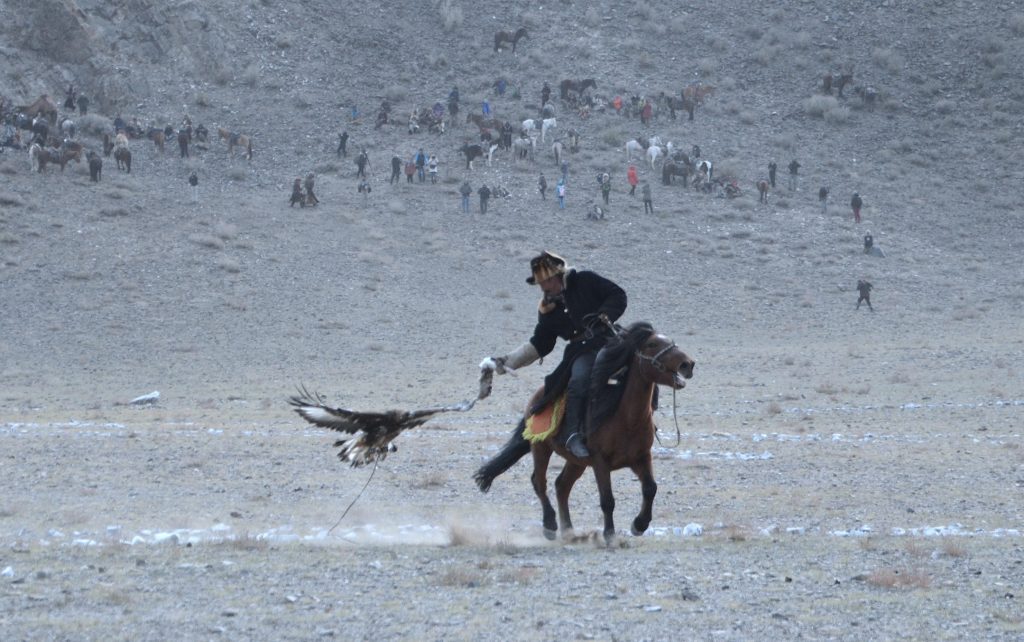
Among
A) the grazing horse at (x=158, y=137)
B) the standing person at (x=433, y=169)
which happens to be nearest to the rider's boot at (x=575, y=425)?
the standing person at (x=433, y=169)

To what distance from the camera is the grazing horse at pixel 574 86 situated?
2156 inches

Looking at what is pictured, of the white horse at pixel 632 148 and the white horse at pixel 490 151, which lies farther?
the white horse at pixel 632 148

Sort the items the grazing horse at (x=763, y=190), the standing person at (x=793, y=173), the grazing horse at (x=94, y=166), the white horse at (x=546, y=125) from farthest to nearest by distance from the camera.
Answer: the white horse at (x=546, y=125) < the standing person at (x=793, y=173) < the grazing horse at (x=763, y=190) < the grazing horse at (x=94, y=166)

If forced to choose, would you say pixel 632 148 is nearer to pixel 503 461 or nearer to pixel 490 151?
pixel 490 151

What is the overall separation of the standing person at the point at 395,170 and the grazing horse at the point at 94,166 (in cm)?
918

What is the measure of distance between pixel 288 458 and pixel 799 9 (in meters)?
52.8

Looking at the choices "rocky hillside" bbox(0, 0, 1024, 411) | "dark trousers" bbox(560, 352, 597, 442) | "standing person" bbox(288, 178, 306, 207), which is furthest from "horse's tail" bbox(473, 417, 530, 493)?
"standing person" bbox(288, 178, 306, 207)

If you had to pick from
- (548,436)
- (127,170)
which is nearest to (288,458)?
(548,436)

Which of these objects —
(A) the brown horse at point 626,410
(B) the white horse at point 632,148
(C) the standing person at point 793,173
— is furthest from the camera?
(B) the white horse at point 632,148

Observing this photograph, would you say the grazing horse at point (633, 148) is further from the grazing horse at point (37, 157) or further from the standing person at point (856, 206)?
the grazing horse at point (37, 157)

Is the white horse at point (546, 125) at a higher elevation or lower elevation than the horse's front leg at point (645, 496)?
higher

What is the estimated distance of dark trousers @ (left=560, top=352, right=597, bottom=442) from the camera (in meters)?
10.4

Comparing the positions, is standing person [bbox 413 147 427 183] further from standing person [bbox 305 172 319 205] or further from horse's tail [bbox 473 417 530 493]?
horse's tail [bbox 473 417 530 493]

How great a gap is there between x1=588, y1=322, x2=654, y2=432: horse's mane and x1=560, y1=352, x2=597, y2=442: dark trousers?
0.09m
